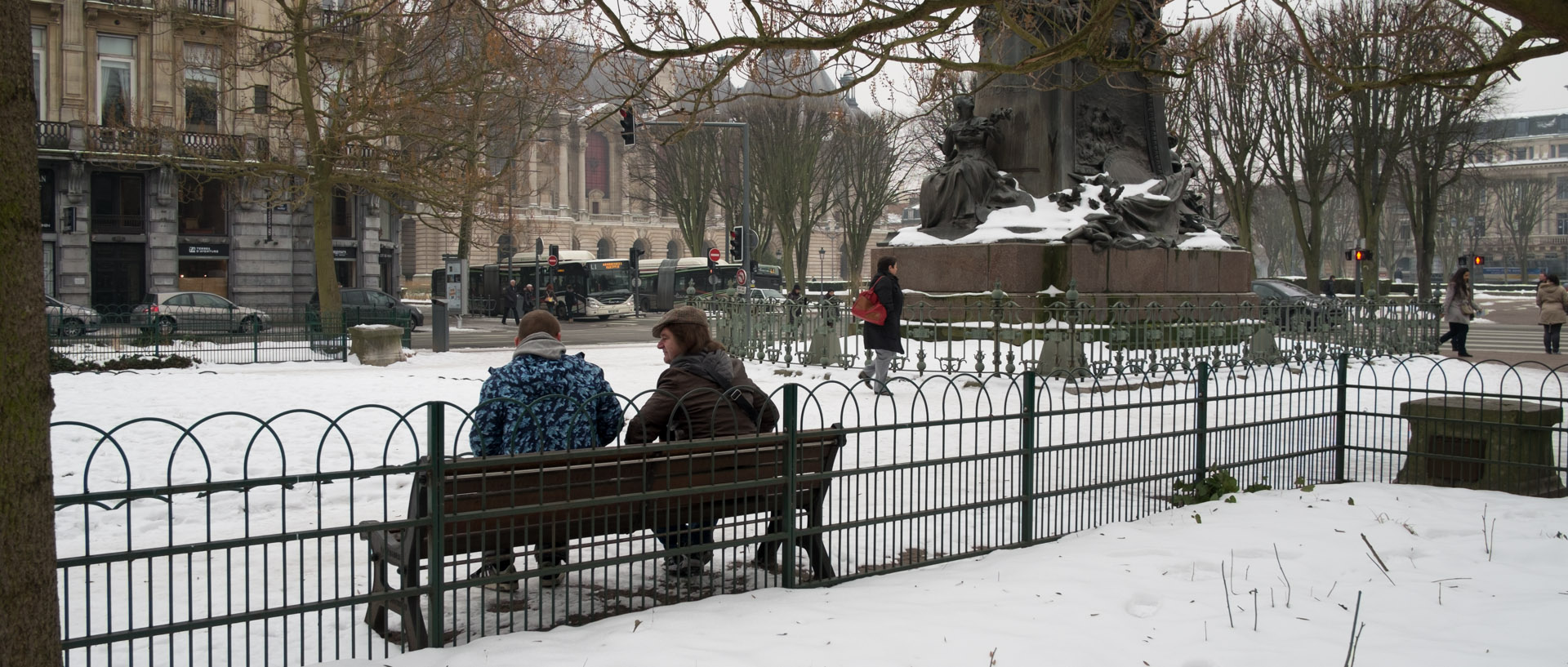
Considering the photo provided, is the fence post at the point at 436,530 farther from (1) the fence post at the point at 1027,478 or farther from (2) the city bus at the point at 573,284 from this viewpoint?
(2) the city bus at the point at 573,284

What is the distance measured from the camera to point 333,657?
484 cm

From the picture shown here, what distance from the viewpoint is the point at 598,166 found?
328 feet

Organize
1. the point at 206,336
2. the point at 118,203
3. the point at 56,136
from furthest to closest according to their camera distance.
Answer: the point at 118,203, the point at 56,136, the point at 206,336

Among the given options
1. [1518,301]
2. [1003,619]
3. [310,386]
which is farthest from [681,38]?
[1518,301]

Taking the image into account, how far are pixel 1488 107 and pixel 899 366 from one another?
30.9m

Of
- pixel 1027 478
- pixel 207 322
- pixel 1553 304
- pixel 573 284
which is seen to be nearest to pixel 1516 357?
pixel 1553 304

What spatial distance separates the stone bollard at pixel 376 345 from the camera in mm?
19844

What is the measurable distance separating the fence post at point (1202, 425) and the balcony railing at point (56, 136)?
119 feet

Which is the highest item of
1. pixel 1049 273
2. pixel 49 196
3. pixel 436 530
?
pixel 49 196

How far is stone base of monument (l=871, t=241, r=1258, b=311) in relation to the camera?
16.5 m

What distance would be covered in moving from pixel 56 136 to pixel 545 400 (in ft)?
118

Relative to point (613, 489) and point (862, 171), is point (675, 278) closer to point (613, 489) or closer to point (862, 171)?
point (862, 171)

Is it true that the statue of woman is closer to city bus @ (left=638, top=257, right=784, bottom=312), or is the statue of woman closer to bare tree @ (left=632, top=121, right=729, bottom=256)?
city bus @ (left=638, top=257, right=784, bottom=312)

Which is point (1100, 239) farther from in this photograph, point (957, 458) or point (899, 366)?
point (957, 458)
